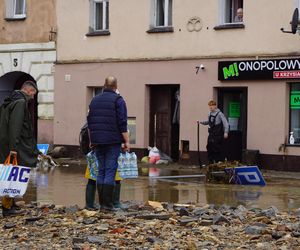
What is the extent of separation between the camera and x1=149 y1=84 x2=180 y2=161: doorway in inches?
885

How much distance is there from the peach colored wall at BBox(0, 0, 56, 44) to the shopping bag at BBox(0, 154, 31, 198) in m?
14.2

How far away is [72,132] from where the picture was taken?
23.8m

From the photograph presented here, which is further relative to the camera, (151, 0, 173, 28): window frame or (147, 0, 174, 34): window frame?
(151, 0, 173, 28): window frame

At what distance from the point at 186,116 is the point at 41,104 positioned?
5.24 metres

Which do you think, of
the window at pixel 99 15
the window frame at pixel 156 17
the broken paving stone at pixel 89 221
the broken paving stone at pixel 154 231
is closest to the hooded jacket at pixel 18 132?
the broken paving stone at pixel 154 231

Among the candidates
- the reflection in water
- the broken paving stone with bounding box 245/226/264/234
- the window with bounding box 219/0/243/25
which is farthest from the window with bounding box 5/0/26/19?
the broken paving stone with bounding box 245/226/264/234

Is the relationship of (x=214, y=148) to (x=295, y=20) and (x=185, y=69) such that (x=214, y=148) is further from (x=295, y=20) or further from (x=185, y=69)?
(x=295, y=20)

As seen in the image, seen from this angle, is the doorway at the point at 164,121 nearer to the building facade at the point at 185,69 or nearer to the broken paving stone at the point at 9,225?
the building facade at the point at 185,69

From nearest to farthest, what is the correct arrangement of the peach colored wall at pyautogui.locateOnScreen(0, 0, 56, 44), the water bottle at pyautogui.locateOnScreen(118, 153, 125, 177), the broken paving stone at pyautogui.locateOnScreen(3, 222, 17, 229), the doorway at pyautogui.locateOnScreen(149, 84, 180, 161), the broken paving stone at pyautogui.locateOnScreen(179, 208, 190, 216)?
the broken paving stone at pyautogui.locateOnScreen(3, 222, 17, 229)
the broken paving stone at pyautogui.locateOnScreen(179, 208, 190, 216)
the water bottle at pyautogui.locateOnScreen(118, 153, 125, 177)
the doorway at pyautogui.locateOnScreen(149, 84, 180, 161)
the peach colored wall at pyautogui.locateOnScreen(0, 0, 56, 44)

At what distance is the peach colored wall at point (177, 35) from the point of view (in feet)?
65.3

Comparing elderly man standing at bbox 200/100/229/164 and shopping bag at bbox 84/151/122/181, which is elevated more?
elderly man standing at bbox 200/100/229/164

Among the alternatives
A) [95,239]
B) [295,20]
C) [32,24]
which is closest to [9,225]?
[95,239]

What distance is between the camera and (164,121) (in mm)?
22578

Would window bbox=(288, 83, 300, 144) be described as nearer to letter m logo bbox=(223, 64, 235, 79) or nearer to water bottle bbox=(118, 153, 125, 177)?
letter m logo bbox=(223, 64, 235, 79)
